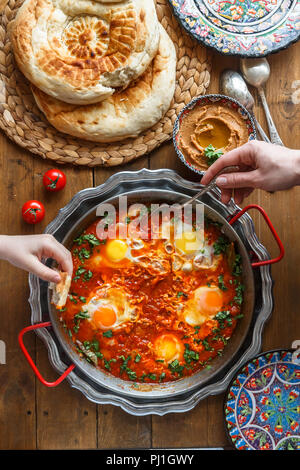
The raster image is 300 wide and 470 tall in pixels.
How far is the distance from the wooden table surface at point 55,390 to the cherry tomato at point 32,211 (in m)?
0.09

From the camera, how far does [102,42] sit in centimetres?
314

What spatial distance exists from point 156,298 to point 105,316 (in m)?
0.37

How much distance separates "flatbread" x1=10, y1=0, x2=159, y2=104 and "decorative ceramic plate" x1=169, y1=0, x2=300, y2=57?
1.15 ft

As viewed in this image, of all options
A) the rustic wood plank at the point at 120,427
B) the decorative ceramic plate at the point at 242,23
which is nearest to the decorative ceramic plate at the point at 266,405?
the rustic wood plank at the point at 120,427

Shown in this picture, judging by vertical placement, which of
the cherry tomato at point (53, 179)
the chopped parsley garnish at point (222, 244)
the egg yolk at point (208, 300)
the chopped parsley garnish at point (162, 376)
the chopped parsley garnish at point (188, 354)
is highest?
the cherry tomato at point (53, 179)

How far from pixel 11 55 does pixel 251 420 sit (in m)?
2.98

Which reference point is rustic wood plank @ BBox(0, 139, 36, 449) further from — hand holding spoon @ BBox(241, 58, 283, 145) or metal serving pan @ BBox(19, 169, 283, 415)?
hand holding spoon @ BBox(241, 58, 283, 145)

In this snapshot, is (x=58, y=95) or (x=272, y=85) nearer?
(x=58, y=95)

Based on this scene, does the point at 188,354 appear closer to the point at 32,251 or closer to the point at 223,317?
the point at 223,317

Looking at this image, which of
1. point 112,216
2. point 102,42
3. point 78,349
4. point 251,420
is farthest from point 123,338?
point 102,42

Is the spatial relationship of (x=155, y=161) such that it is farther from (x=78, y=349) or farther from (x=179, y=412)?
(x=179, y=412)

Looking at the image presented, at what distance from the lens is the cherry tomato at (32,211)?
3268 mm

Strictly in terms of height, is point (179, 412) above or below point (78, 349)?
below

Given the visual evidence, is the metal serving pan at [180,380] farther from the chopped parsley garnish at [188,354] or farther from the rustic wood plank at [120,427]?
the rustic wood plank at [120,427]
